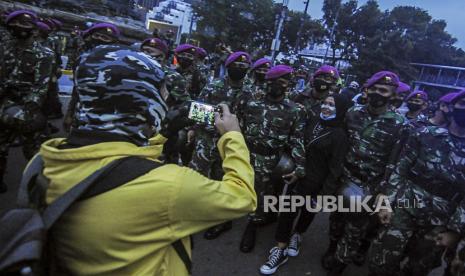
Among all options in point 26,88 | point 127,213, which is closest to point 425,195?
point 127,213

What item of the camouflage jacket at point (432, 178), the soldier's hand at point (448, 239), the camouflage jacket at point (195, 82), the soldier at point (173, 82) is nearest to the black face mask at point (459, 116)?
the camouflage jacket at point (432, 178)

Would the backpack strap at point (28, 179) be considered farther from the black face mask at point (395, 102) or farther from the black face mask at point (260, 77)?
the black face mask at point (260, 77)

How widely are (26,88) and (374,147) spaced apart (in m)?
4.13

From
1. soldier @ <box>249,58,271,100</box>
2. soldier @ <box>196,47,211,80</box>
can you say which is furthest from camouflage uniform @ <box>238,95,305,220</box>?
soldier @ <box>196,47,211,80</box>

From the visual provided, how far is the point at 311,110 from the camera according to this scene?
408 centimetres

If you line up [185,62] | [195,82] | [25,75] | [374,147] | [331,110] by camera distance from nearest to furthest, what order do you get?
[374,147]
[331,110]
[25,75]
[185,62]
[195,82]

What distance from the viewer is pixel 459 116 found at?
2916mm

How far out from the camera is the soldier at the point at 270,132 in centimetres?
391

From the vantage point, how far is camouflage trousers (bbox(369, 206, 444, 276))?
303cm

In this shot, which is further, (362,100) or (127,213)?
(362,100)

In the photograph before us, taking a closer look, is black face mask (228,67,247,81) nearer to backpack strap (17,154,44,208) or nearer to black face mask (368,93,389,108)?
black face mask (368,93,389,108)

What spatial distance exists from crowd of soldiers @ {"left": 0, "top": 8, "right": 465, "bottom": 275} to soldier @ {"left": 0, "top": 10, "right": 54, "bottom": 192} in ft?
0.04

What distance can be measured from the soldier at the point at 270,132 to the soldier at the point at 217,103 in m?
0.38

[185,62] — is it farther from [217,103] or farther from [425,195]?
[425,195]
